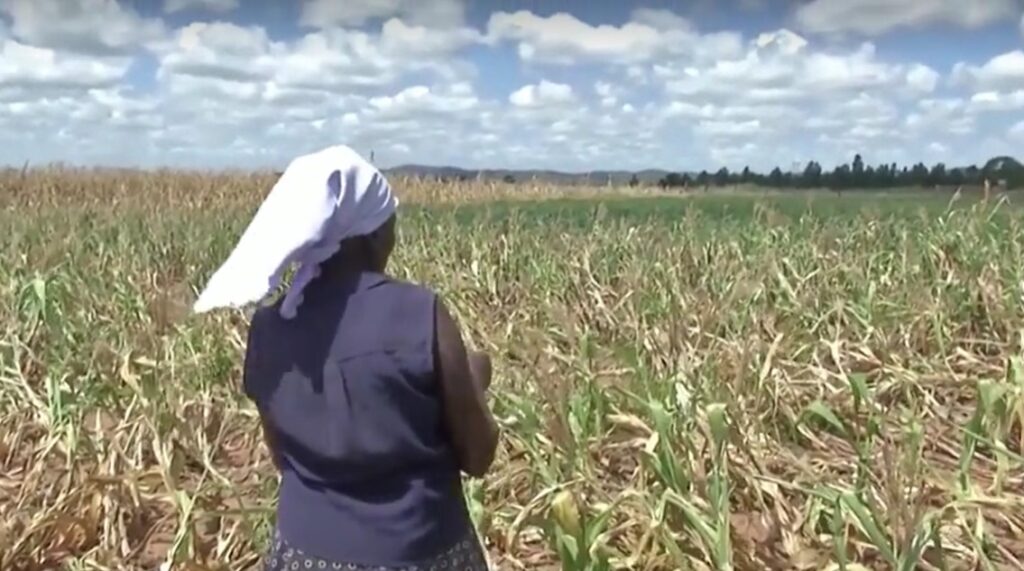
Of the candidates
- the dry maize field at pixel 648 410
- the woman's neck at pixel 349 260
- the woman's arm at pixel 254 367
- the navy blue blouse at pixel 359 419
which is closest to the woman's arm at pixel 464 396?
the navy blue blouse at pixel 359 419

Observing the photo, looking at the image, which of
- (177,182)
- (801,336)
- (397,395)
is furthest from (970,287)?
(177,182)

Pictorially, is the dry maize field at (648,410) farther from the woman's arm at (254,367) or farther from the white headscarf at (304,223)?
the white headscarf at (304,223)

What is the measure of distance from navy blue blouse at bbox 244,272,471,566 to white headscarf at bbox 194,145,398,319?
0.19 ft

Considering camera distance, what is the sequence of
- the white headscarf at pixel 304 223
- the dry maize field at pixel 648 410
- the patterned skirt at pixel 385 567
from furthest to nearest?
the dry maize field at pixel 648 410
the patterned skirt at pixel 385 567
the white headscarf at pixel 304 223

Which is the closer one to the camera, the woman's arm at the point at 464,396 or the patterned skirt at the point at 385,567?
the woman's arm at the point at 464,396

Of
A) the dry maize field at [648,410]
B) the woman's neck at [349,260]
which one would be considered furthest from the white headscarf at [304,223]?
the dry maize field at [648,410]

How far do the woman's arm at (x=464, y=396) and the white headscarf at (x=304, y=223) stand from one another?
0.18 m

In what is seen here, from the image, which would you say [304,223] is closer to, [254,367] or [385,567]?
[254,367]

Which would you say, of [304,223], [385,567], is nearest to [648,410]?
[385,567]

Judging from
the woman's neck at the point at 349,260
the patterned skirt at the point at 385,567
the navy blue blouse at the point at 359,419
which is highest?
the woman's neck at the point at 349,260

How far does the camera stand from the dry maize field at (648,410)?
2945mm

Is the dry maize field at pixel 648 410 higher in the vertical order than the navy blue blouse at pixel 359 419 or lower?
lower

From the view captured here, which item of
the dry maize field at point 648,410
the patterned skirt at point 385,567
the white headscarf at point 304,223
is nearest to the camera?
the white headscarf at point 304,223

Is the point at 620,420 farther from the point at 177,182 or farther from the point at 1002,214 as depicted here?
the point at 177,182
